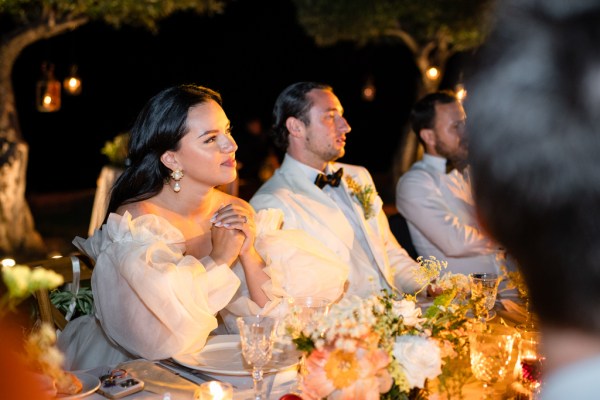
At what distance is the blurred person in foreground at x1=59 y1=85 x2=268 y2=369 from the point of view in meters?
2.76

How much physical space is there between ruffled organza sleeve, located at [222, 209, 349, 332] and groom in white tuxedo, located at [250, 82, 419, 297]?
0.51 metres

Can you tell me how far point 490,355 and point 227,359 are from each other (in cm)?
94

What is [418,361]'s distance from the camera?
1876 mm

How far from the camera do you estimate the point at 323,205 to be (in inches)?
168

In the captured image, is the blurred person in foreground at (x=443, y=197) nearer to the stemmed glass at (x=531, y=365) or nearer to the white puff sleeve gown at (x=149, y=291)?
the white puff sleeve gown at (x=149, y=291)

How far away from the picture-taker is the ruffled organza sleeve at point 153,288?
8.87 feet

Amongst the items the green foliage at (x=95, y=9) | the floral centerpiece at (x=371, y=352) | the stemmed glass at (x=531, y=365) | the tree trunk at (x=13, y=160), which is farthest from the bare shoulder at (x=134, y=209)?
the tree trunk at (x=13, y=160)

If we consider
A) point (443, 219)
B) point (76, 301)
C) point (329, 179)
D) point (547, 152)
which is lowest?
point (76, 301)

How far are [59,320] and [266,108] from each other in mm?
16198

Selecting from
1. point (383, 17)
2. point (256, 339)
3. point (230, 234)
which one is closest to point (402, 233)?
point (230, 234)

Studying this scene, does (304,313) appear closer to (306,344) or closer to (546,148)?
(306,344)

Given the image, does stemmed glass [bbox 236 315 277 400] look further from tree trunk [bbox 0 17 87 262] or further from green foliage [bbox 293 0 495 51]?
green foliage [bbox 293 0 495 51]

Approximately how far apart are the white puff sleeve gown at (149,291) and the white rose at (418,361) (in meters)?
1.03

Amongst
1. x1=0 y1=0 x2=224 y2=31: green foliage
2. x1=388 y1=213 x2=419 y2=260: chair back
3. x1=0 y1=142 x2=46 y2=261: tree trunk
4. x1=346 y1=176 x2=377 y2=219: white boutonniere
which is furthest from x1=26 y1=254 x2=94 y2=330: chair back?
x1=0 y1=142 x2=46 y2=261: tree trunk
